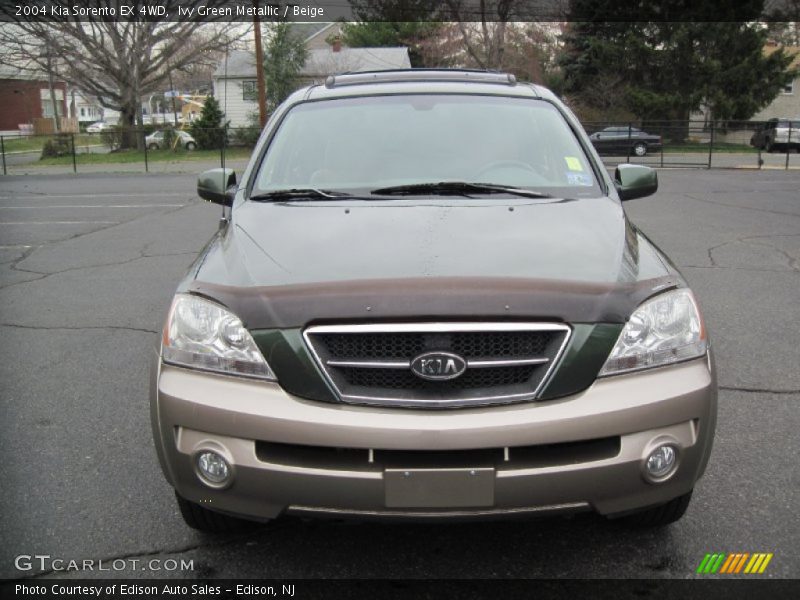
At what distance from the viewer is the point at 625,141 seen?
28625 mm

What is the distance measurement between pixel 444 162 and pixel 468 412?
1.69 m

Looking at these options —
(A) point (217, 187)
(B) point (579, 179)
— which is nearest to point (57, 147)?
(A) point (217, 187)

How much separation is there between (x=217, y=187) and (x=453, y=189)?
1220 millimetres

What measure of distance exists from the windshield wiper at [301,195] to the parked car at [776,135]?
31.0 metres

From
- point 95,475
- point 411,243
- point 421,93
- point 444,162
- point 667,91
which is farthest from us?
point 667,91

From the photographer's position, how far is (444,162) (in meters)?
3.62

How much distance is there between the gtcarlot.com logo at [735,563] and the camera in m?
2.62

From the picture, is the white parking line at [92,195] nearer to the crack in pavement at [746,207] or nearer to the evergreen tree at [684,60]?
the crack in pavement at [746,207]

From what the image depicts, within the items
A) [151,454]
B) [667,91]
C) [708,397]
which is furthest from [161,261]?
[667,91]

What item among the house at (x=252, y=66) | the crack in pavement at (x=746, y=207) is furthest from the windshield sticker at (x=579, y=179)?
the house at (x=252, y=66)

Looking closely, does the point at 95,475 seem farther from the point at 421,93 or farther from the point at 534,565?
the point at 421,93

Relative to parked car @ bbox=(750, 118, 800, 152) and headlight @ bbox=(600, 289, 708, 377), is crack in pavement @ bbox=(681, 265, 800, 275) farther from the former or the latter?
parked car @ bbox=(750, 118, 800, 152)

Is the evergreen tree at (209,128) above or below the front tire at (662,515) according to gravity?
above

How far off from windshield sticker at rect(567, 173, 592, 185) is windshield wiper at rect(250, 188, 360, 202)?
102 centimetres
